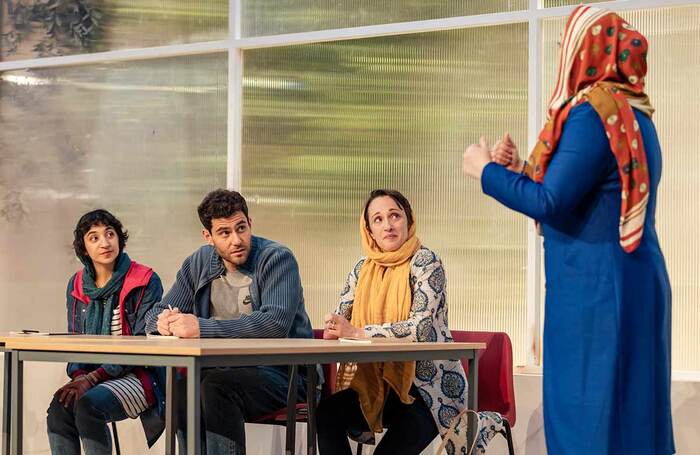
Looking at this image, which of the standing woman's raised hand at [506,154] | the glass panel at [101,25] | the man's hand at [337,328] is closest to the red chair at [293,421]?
the man's hand at [337,328]

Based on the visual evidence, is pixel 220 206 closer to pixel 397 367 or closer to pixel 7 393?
pixel 397 367

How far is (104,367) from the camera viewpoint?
3936 millimetres

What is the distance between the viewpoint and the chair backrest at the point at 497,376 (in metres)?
4.00

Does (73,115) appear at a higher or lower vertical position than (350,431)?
higher

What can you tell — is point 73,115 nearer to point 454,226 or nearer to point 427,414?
point 454,226

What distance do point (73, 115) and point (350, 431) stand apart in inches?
122

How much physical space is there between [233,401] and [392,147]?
1.99m

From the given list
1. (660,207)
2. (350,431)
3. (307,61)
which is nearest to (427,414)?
(350,431)

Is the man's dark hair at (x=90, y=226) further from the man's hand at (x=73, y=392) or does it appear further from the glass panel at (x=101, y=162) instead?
the glass panel at (x=101, y=162)

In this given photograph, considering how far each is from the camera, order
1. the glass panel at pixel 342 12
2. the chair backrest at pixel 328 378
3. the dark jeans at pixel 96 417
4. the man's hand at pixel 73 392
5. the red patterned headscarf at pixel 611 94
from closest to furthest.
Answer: the red patterned headscarf at pixel 611 94
the dark jeans at pixel 96 417
the man's hand at pixel 73 392
the chair backrest at pixel 328 378
the glass panel at pixel 342 12

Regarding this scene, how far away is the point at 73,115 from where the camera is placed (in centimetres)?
604

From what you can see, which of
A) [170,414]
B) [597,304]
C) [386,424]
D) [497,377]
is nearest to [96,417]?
[170,414]

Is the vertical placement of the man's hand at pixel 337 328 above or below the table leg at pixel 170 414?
above

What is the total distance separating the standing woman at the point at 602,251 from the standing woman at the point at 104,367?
5.90 feet
